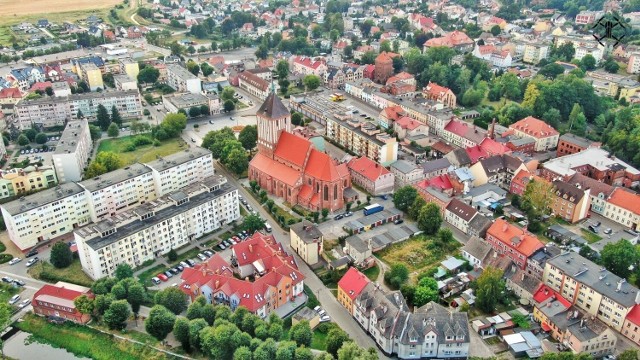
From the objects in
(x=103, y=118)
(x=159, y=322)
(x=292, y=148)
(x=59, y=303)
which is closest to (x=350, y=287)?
(x=159, y=322)

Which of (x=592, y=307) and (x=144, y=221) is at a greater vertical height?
(x=144, y=221)

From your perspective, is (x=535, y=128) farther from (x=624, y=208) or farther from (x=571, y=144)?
(x=624, y=208)

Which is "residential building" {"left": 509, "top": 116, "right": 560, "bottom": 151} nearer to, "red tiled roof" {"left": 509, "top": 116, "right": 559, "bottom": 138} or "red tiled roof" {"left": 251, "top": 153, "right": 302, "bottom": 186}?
"red tiled roof" {"left": 509, "top": 116, "right": 559, "bottom": 138}

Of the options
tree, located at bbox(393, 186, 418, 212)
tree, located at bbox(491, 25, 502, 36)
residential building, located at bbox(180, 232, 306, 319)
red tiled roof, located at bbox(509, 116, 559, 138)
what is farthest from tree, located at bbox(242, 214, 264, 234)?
tree, located at bbox(491, 25, 502, 36)

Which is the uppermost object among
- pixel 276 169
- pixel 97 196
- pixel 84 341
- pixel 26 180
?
pixel 97 196

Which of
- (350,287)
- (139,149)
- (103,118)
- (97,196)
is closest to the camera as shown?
(350,287)

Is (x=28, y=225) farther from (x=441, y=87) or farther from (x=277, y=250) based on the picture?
(x=441, y=87)

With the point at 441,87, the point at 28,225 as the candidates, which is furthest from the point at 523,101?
the point at 28,225
